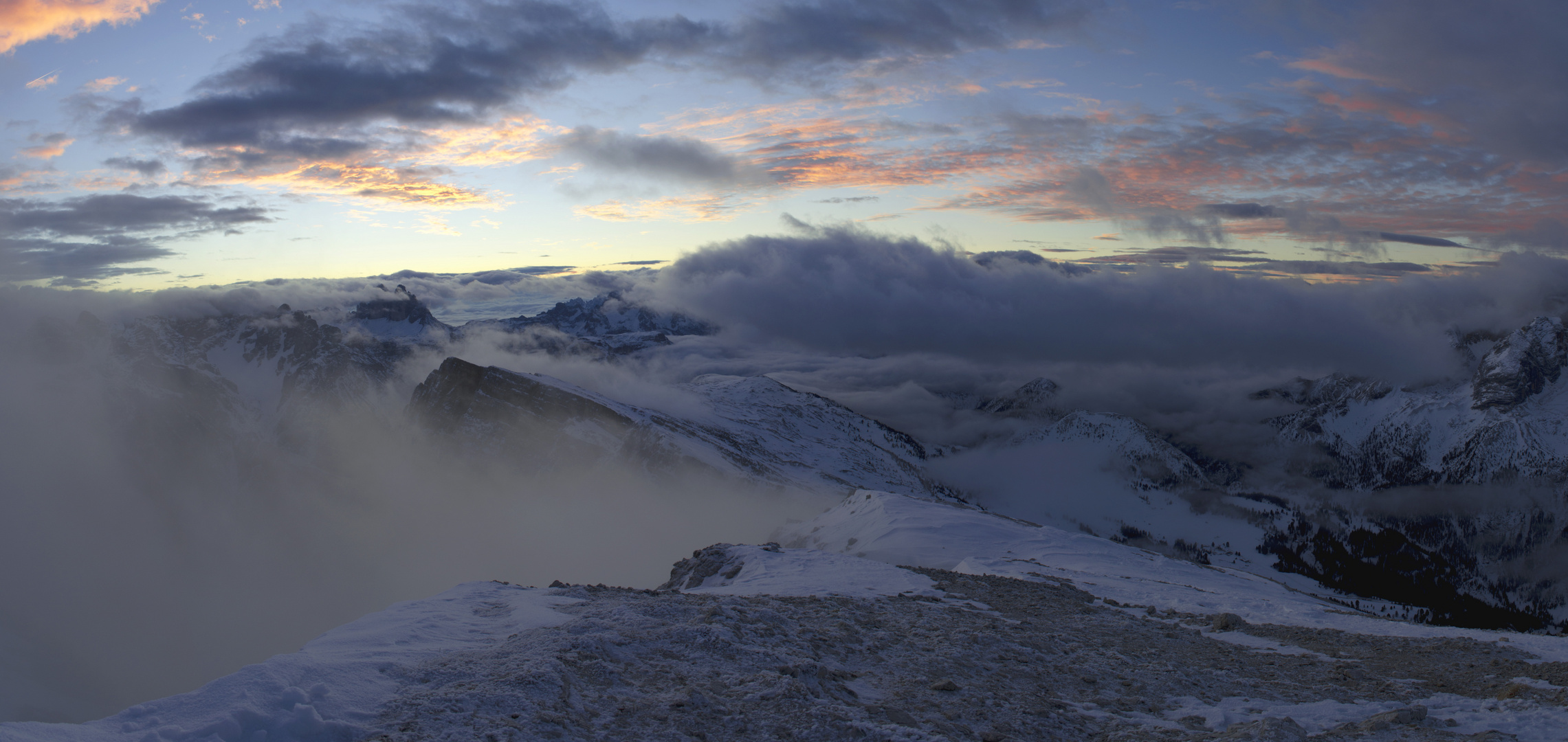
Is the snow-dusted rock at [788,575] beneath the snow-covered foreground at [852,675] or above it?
beneath

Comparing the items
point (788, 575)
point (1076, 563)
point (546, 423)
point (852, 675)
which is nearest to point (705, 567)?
point (788, 575)

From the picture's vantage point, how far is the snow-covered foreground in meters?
9.63

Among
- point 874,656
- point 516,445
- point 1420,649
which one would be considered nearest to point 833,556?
point 874,656

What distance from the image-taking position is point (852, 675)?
1297 centimetres

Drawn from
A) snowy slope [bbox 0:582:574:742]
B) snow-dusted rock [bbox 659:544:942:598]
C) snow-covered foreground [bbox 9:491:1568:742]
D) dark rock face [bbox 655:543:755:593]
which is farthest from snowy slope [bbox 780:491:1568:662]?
snowy slope [bbox 0:582:574:742]

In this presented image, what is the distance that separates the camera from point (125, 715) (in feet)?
A: 29.3

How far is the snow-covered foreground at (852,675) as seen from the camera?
963 cm

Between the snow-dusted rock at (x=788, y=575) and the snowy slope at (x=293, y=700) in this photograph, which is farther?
the snow-dusted rock at (x=788, y=575)

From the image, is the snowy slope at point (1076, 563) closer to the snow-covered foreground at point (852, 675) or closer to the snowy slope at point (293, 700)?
the snow-covered foreground at point (852, 675)

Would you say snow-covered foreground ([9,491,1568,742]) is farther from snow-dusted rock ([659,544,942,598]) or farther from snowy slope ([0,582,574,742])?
→ snow-dusted rock ([659,544,942,598])

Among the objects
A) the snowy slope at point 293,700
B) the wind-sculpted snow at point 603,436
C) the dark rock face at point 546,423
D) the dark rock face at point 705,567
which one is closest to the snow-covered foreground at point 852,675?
the snowy slope at point 293,700

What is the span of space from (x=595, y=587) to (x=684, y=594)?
3251 mm

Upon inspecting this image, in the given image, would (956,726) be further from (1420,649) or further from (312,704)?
(1420,649)

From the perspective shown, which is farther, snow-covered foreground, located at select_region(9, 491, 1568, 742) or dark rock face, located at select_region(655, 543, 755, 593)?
dark rock face, located at select_region(655, 543, 755, 593)
